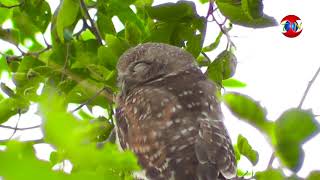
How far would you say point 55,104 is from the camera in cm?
48

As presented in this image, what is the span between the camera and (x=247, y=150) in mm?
1597

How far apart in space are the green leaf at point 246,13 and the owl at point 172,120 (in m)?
0.32

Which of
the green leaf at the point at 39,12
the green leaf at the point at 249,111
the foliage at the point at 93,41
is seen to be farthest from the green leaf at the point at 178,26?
the green leaf at the point at 249,111

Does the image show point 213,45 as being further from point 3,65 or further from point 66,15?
point 3,65

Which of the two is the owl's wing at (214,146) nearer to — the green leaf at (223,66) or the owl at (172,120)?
the owl at (172,120)

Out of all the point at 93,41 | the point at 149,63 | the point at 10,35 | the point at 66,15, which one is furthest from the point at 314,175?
the point at 149,63

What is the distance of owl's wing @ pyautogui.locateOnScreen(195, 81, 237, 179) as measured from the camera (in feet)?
6.30

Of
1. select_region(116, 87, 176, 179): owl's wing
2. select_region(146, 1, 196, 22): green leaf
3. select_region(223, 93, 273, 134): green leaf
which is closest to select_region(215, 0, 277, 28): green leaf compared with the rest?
select_region(146, 1, 196, 22): green leaf

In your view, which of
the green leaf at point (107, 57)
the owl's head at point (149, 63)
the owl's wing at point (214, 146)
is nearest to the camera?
the owl's wing at point (214, 146)

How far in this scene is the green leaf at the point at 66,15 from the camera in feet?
6.55

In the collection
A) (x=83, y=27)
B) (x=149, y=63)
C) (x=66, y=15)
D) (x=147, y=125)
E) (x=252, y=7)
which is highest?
(x=252, y=7)

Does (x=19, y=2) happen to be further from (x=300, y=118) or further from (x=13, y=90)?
(x=300, y=118)

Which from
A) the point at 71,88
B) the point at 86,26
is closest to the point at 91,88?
the point at 71,88

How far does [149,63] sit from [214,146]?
0.98m
